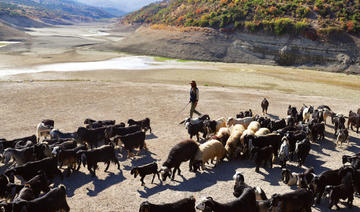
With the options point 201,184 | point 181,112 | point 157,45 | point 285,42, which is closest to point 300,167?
point 201,184

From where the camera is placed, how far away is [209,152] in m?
10.8

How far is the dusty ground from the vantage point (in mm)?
9211

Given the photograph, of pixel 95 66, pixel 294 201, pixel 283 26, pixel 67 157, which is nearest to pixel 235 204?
pixel 294 201

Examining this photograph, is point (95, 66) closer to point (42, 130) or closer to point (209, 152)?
point (42, 130)

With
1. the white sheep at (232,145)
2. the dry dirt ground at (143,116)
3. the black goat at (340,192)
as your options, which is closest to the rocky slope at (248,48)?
the dry dirt ground at (143,116)

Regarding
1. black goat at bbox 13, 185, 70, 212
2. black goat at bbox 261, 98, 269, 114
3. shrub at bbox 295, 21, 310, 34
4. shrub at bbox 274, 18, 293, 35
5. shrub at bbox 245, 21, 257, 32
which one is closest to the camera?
black goat at bbox 13, 185, 70, 212

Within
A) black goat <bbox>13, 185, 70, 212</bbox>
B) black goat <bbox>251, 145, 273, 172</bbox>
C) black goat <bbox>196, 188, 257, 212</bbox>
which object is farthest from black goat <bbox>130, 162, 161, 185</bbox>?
black goat <bbox>251, 145, 273, 172</bbox>

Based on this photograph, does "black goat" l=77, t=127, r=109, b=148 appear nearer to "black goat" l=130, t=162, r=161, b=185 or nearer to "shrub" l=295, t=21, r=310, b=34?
"black goat" l=130, t=162, r=161, b=185

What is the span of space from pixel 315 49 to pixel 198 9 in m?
33.1

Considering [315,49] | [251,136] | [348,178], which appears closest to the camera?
[348,178]

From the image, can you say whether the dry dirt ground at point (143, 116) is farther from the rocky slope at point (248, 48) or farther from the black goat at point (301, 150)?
the rocky slope at point (248, 48)

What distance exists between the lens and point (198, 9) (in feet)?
229

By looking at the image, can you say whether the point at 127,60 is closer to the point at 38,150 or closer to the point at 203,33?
the point at 203,33

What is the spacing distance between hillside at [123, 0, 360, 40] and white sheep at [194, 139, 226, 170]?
42.9 m
